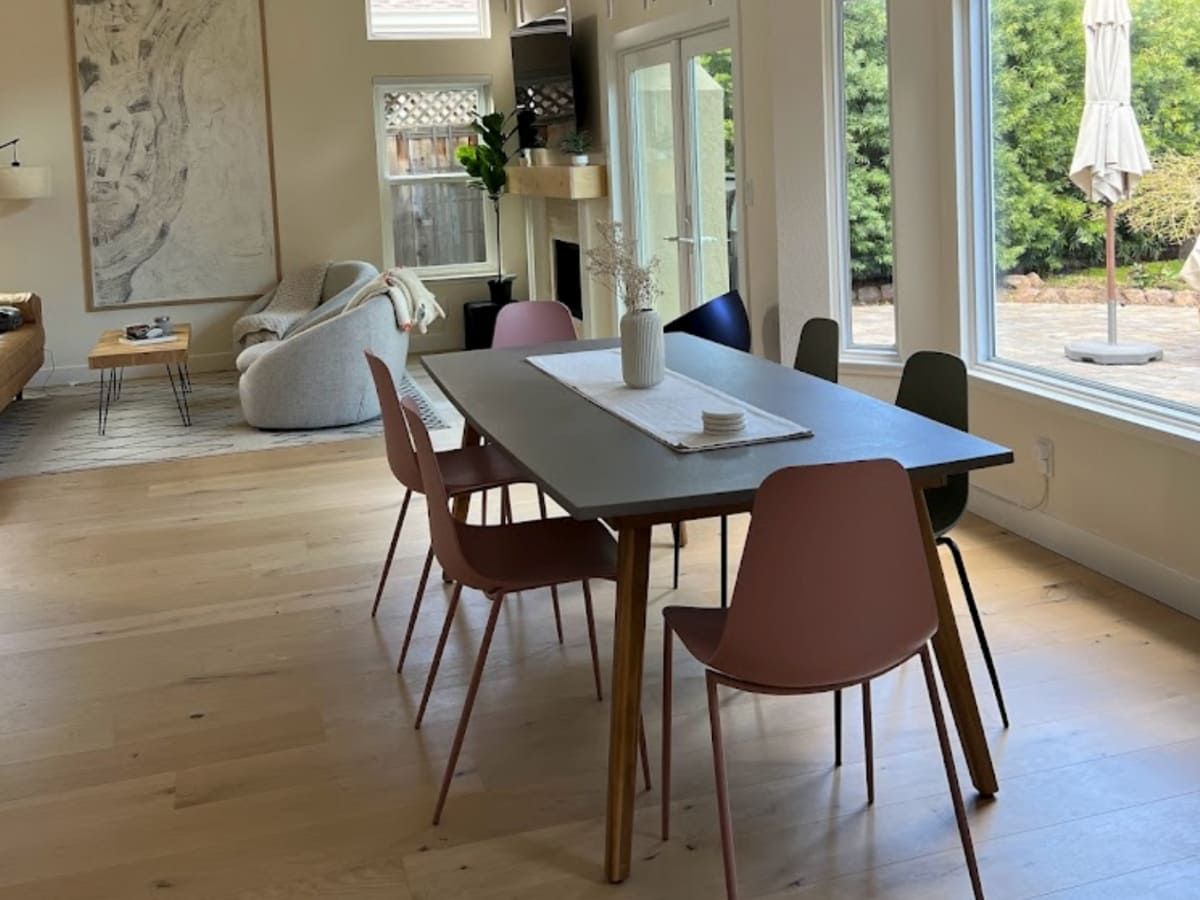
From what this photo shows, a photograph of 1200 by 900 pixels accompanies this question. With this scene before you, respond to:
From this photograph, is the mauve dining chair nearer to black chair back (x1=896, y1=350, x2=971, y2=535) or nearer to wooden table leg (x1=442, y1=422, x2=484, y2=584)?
wooden table leg (x1=442, y1=422, x2=484, y2=584)

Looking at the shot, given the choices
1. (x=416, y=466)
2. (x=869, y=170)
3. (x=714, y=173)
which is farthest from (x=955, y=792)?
(x=714, y=173)

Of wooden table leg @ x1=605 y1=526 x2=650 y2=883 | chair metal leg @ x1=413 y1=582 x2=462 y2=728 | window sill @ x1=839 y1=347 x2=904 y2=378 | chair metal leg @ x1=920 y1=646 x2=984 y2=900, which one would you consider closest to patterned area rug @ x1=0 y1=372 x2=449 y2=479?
window sill @ x1=839 y1=347 x2=904 y2=378

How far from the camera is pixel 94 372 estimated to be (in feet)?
30.3

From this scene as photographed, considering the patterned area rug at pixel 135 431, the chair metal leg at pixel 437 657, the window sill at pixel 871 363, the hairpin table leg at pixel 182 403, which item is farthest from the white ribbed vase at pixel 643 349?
the hairpin table leg at pixel 182 403

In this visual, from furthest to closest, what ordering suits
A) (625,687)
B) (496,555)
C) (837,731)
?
(496,555), (837,731), (625,687)

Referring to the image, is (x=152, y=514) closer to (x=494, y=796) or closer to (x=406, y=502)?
(x=406, y=502)

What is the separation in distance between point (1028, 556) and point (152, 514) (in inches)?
139

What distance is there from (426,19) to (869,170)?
5.31m

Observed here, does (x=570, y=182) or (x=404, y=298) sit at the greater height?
(x=570, y=182)

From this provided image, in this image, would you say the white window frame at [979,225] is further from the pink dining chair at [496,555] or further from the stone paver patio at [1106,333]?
the pink dining chair at [496,555]

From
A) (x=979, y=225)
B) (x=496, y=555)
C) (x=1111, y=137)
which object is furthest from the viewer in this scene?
(x=979, y=225)

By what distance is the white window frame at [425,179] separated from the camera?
9656mm

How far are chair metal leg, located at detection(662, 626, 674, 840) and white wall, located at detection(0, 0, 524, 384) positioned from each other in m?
7.54

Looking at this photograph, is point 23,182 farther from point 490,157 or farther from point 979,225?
point 979,225
